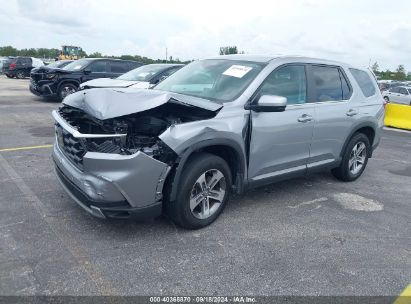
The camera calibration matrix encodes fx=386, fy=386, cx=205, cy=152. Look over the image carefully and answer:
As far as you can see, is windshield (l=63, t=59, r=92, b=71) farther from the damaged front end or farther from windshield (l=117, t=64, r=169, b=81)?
the damaged front end

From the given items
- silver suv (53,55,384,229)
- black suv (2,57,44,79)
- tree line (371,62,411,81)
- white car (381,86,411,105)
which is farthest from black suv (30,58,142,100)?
tree line (371,62,411,81)

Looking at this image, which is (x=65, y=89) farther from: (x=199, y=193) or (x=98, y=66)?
(x=199, y=193)

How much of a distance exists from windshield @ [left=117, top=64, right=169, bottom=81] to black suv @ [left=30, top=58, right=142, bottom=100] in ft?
10.6

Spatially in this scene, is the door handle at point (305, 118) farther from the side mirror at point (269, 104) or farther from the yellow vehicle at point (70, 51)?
the yellow vehicle at point (70, 51)

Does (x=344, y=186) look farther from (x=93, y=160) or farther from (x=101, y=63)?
(x=101, y=63)

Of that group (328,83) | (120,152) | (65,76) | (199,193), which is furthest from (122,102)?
(65,76)

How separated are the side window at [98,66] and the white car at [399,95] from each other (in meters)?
16.2

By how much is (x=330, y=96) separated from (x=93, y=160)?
3372 mm

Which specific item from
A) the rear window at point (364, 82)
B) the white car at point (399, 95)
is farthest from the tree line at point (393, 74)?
the rear window at point (364, 82)

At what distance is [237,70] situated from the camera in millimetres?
4555

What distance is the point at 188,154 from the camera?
3598mm

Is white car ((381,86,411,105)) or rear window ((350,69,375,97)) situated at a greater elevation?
rear window ((350,69,375,97))

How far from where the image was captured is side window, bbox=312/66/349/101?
5.05 m

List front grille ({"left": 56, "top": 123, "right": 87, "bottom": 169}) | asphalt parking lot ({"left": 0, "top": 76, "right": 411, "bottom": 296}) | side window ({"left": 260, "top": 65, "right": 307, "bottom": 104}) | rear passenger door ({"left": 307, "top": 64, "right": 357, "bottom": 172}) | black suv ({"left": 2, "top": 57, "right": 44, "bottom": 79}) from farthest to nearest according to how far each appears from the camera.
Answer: black suv ({"left": 2, "top": 57, "right": 44, "bottom": 79}) → rear passenger door ({"left": 307, "top": 64, "right": 357, "bottom": 172}) → side window ({"left": 260, "top": 65, "right": 307, "bottom": 104}) → front grille ({"left": 56, "top": 123, "right": 87, "bottom": 169}) → asphalt parking lot ({"left": 0, "top": 76, "right": 411, "bottom": 296})
